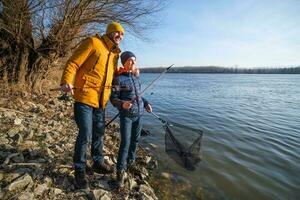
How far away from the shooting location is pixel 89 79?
12.5 feet

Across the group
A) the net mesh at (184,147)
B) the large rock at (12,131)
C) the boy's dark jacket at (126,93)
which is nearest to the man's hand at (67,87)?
the boy's dark jacket at (126,93)

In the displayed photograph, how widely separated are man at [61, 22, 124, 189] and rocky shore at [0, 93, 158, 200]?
33cm

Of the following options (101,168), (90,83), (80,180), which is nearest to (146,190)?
(101,168)

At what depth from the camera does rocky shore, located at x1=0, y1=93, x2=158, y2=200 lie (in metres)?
3.74

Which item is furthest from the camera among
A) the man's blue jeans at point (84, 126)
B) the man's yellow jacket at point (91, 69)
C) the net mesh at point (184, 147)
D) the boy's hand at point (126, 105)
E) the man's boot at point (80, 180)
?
the net mesh at point (184, 147)

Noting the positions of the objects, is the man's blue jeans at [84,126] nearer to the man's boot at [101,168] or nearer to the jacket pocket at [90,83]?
the jacket pocket at [90,83]

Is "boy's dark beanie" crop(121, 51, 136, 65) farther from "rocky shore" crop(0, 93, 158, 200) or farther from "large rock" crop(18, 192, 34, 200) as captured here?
"large rock" crop(18, 192, 34, 200)

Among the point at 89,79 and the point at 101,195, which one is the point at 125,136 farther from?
the point at 89,79

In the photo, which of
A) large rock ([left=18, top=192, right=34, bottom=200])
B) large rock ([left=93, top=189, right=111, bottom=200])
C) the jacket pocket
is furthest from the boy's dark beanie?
large rock ([left=18, top=192, right=34, bottom=200])

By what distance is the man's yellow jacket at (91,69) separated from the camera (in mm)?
3711

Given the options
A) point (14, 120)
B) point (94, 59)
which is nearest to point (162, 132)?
point (14, 120)

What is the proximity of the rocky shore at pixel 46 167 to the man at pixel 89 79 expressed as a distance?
12.8 inches

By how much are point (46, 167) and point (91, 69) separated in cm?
175

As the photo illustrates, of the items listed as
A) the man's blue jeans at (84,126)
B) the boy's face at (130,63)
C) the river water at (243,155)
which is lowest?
the river water at (243,155)
